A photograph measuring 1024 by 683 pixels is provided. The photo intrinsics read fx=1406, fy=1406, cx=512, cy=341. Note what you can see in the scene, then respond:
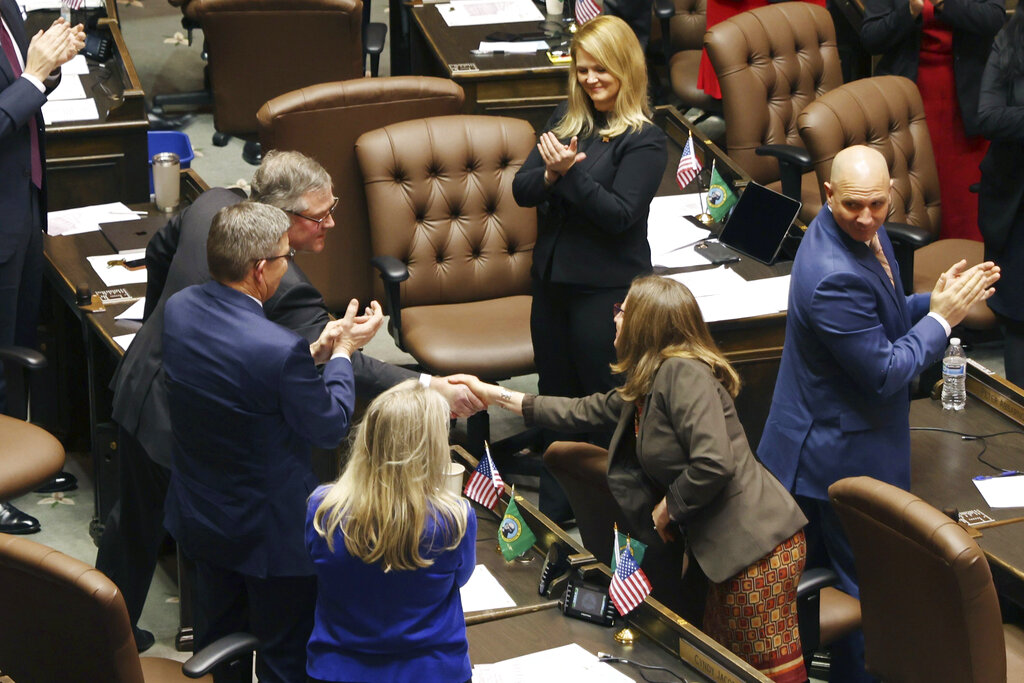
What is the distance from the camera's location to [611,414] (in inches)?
152

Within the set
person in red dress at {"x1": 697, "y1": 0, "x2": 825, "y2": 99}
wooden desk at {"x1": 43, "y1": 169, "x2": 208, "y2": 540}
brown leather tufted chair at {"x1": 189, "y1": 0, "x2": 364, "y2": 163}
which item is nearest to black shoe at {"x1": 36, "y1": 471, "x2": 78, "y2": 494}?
wooden desk at {"x1": 43, "y1": 169, "x2": 208, "y2": 540}

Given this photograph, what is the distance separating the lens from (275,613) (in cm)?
342

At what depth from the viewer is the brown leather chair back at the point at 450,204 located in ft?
17.4

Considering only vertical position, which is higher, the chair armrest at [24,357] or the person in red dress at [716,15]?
the person in red dress at [716,15]

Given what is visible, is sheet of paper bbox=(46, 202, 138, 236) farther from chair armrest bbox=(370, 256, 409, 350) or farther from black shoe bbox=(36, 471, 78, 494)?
chair armrest bbox=(370, 256, 409, 350)

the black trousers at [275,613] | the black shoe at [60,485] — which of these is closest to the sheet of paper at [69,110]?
the black shoe at [60,485]

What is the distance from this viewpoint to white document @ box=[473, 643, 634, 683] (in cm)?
307

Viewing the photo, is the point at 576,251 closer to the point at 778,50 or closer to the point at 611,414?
the point at 611,414

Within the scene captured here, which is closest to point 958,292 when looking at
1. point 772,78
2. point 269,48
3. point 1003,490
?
point 1003,490

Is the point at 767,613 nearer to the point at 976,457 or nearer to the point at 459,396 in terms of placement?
the point at 976,457

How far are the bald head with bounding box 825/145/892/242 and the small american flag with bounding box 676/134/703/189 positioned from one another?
180 centimetres

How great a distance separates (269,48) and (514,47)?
125 centimetres

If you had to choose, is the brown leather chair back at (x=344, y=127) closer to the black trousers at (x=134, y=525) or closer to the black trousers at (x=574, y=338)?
the black trousers at (x=574, y=338)

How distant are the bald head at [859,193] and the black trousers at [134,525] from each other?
1971 millimetres
